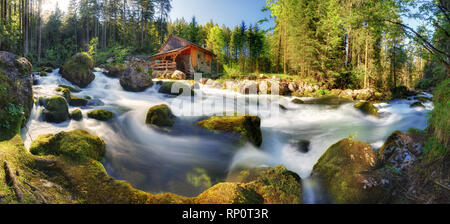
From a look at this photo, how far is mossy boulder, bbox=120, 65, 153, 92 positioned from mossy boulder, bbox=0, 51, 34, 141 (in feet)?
24.0

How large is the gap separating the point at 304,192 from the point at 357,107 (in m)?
7.94

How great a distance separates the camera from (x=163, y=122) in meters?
6.11

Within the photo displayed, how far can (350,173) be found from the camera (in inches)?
138

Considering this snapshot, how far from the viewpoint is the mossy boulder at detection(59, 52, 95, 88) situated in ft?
38.4

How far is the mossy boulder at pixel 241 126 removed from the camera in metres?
5.21

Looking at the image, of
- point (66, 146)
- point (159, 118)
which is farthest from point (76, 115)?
point (66, 146)

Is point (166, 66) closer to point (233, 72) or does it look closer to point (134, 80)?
point (233, 72)

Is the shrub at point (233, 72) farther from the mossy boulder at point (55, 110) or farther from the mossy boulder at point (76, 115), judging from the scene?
the mossy boulder at point (55, 110)

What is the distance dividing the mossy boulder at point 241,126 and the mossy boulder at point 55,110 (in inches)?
180

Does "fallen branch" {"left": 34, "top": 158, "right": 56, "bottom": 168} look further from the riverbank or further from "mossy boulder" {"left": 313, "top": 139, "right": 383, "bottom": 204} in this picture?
"mossy boulder" {"left": 313, "top": 139, "right": 383, "bottom": 204}

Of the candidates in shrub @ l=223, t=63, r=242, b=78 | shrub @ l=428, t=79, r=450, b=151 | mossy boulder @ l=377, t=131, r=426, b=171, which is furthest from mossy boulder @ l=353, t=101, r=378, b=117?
shrub @ l=223, t=63, r=242, b=78

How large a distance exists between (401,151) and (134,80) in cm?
1321
